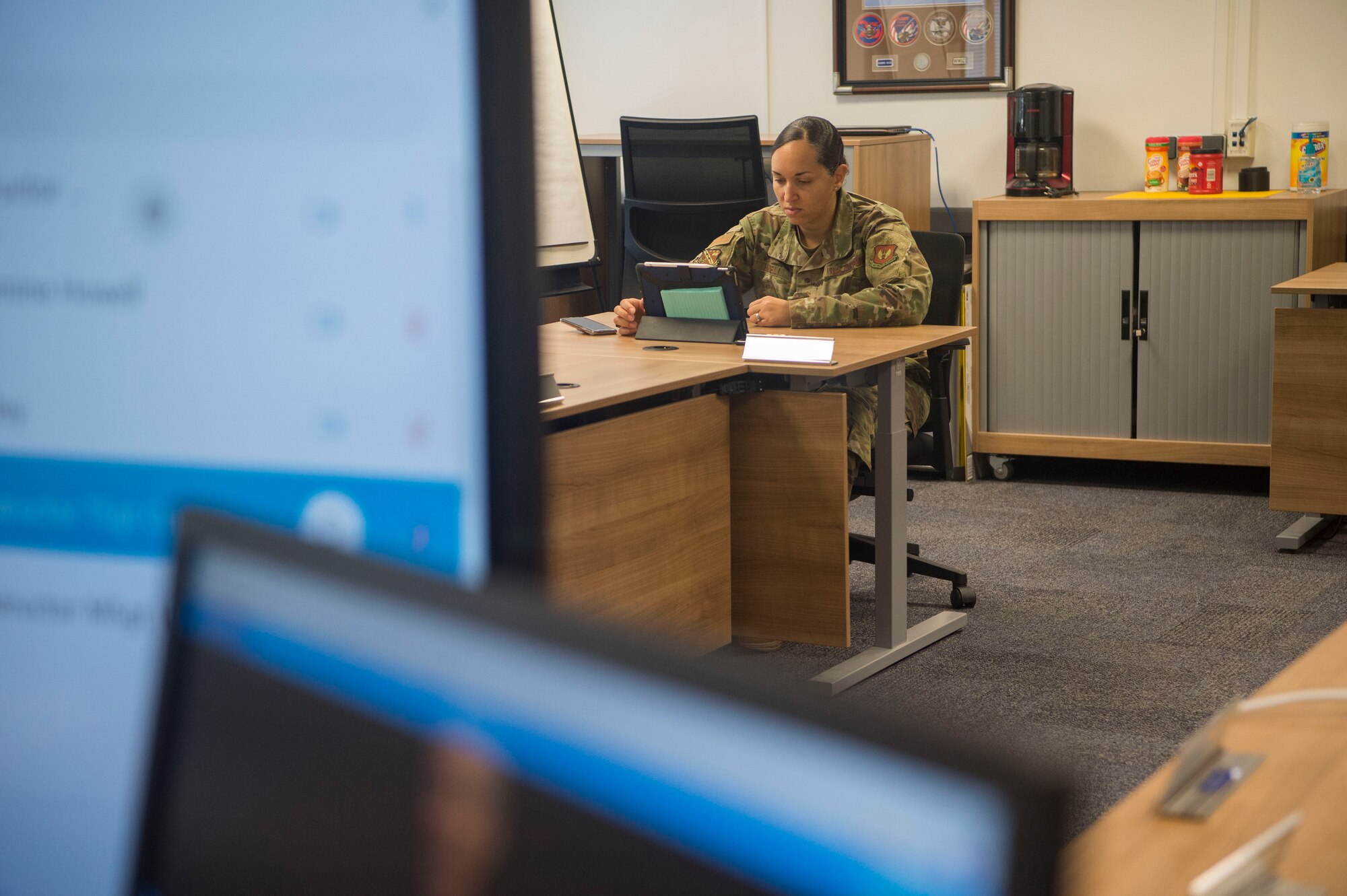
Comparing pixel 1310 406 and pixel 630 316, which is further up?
pixel 630 316

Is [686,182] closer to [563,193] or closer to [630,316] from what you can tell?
[630,316]

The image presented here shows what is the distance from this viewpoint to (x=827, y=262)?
3.11 metres

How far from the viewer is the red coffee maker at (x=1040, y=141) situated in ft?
14.2

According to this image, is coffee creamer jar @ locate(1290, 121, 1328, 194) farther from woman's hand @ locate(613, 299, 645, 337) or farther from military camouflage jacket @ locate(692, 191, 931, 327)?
woman's hand @ locate(613, 299, 645, 337)

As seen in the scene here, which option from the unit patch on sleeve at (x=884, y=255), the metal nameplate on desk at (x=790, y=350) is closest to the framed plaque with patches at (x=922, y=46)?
the unit patch on sleeve at (x=884, y=255)

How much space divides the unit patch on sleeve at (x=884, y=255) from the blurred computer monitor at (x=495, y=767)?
2.75m

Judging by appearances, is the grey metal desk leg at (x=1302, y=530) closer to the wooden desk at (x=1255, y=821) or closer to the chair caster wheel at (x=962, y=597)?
the chair caster wheel at (x=962, y=597)

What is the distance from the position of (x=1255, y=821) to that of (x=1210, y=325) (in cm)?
363

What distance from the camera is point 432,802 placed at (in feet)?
0.93

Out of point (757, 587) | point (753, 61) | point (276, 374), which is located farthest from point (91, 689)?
point (753, 61)

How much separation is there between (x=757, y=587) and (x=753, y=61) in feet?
9.94

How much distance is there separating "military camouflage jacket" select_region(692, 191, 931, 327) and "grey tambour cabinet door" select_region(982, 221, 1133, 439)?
127cm

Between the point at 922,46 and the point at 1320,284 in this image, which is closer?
the point at 1320,284

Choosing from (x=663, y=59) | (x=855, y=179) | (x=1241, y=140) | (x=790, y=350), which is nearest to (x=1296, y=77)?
(x=1241, y=140)
